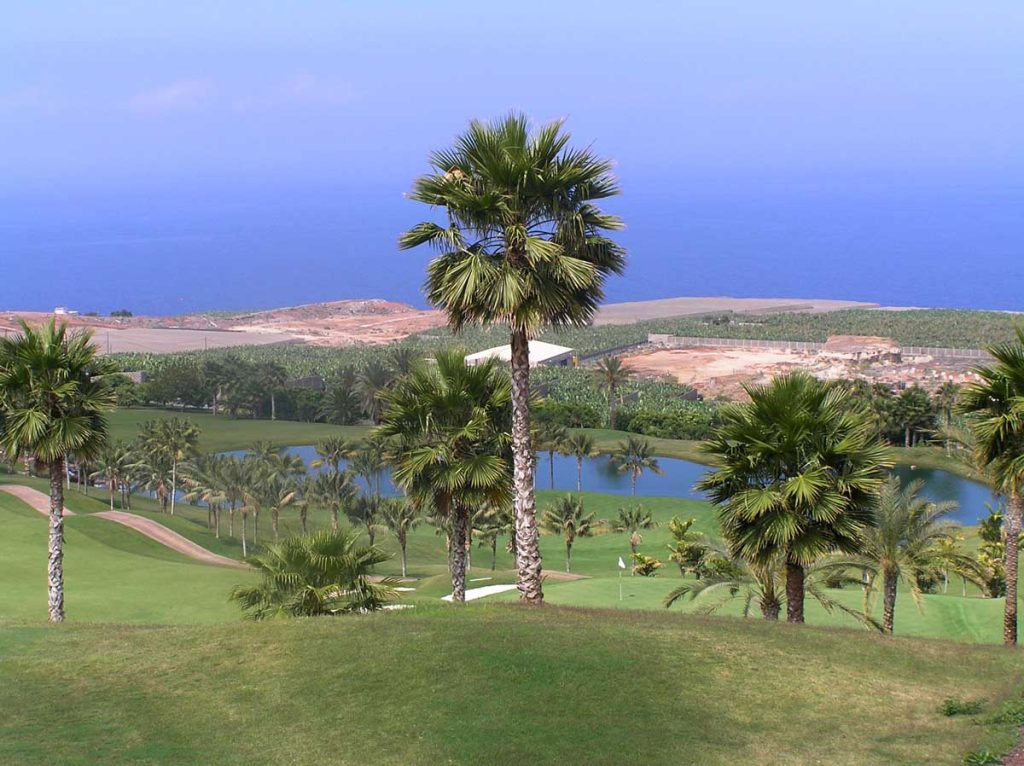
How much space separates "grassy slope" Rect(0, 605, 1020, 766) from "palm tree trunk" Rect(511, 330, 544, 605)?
6.08 ft

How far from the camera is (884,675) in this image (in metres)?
17.5

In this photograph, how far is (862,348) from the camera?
141 metres

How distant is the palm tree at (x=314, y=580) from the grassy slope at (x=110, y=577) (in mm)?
8223

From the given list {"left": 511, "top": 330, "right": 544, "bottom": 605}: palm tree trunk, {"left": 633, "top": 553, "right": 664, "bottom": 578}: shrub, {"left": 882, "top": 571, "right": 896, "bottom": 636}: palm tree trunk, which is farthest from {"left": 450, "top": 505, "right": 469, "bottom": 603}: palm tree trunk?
{"left": 633, "top": 553, "right": 664, "bottom": 578}: shrub

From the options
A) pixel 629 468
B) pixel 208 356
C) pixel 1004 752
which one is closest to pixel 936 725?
pixel 1004 752

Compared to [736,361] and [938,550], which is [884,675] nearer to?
[938,550]

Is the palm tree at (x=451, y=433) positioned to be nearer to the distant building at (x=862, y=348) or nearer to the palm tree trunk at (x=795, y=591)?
the palm tree trunk at (x=795, y=591)

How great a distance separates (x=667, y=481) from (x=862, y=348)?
63.9 metres

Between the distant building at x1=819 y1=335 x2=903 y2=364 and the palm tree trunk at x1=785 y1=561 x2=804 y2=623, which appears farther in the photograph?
the distant building at x1=819 y1=335 x2=903 y2=364

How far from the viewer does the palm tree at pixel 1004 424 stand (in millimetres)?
21500

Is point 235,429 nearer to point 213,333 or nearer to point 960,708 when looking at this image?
point 960,708

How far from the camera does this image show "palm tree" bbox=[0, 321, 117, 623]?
24344mm

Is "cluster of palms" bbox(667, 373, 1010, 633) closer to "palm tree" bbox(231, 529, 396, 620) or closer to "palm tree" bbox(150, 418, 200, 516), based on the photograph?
"palm tree" bbox(231, 529, 396, 620)

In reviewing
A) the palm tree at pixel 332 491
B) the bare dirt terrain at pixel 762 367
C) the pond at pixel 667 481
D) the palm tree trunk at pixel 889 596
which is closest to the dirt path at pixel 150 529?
the palm tree at pixel 332 491
